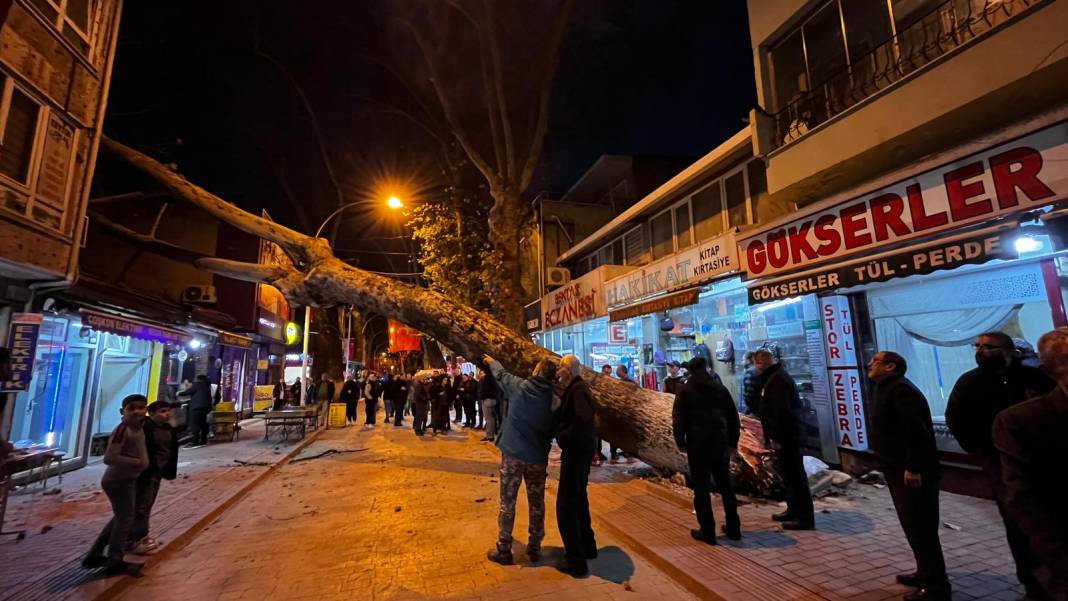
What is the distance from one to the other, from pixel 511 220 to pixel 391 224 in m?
15.7

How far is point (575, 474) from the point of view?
441 cm

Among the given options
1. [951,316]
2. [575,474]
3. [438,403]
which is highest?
[951,316]

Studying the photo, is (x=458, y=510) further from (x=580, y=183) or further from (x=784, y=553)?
A: (x=580, y=183)

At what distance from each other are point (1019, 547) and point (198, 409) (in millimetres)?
15549

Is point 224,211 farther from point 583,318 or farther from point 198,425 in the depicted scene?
point 583,318

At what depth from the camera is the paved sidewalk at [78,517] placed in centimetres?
407

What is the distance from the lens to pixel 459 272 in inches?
683

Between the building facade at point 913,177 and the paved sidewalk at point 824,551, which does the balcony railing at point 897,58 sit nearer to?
the building facade at point 913,177

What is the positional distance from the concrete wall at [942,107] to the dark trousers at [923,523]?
14.2ft

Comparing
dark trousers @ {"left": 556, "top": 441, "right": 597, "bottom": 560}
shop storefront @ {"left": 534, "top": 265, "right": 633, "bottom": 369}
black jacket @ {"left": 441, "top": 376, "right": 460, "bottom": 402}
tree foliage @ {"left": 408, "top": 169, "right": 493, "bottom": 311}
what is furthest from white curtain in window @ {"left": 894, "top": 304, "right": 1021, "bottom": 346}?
tree foliage @ {"left": 408, "top": 169, "right": 493, "bottom": 311}

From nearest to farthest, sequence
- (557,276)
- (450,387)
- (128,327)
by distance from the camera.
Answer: (128,327) → (450,387) → (557,276)

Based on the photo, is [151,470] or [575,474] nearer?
[575,474]

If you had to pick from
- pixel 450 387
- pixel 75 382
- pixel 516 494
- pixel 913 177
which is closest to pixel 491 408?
pixel 450 387

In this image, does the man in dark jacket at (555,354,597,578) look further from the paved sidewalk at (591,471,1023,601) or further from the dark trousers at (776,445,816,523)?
the dark trousers at (776,445,816,523)
